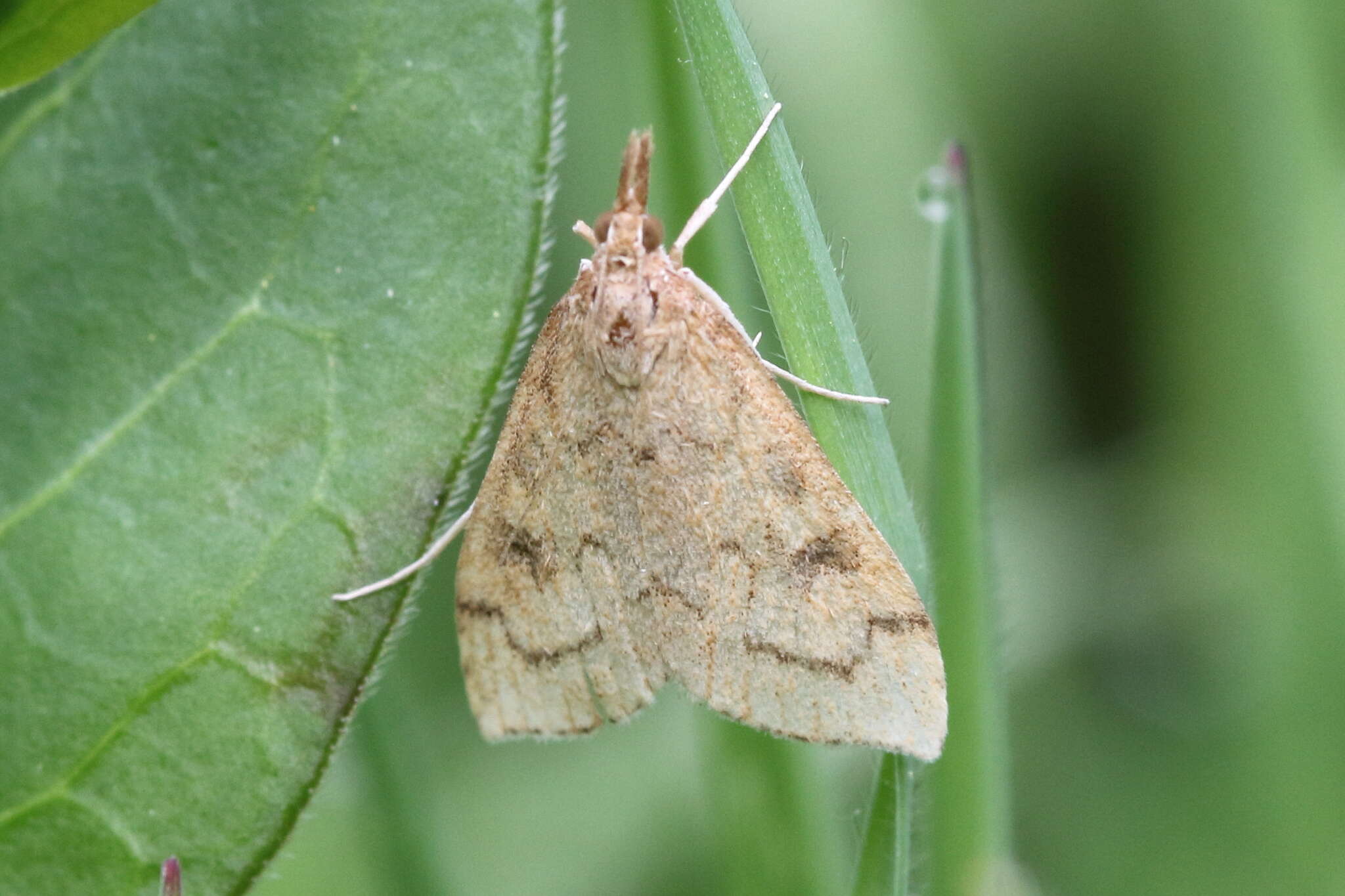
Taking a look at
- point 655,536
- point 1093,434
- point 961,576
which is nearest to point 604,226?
point 655,536

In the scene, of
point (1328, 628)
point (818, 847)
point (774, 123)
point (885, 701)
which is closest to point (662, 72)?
point (774, 123)

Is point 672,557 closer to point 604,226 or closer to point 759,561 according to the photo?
point 759,561

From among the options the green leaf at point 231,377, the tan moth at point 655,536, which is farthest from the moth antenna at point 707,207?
the green leaf at point 231,377

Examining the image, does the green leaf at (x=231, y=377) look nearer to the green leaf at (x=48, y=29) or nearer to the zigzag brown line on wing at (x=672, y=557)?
the green leaf at (x=48, y=29)

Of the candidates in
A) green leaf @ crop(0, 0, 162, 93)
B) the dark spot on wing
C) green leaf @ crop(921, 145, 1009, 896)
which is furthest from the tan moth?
green leaf @ crop(0, 0, 162, 93)

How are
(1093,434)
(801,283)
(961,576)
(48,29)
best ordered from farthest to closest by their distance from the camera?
(1093,434), (961,576), (801,283), (48,29)

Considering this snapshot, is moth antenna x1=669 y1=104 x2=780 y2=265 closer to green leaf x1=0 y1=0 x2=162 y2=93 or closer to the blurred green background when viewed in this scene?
the blurred green background
